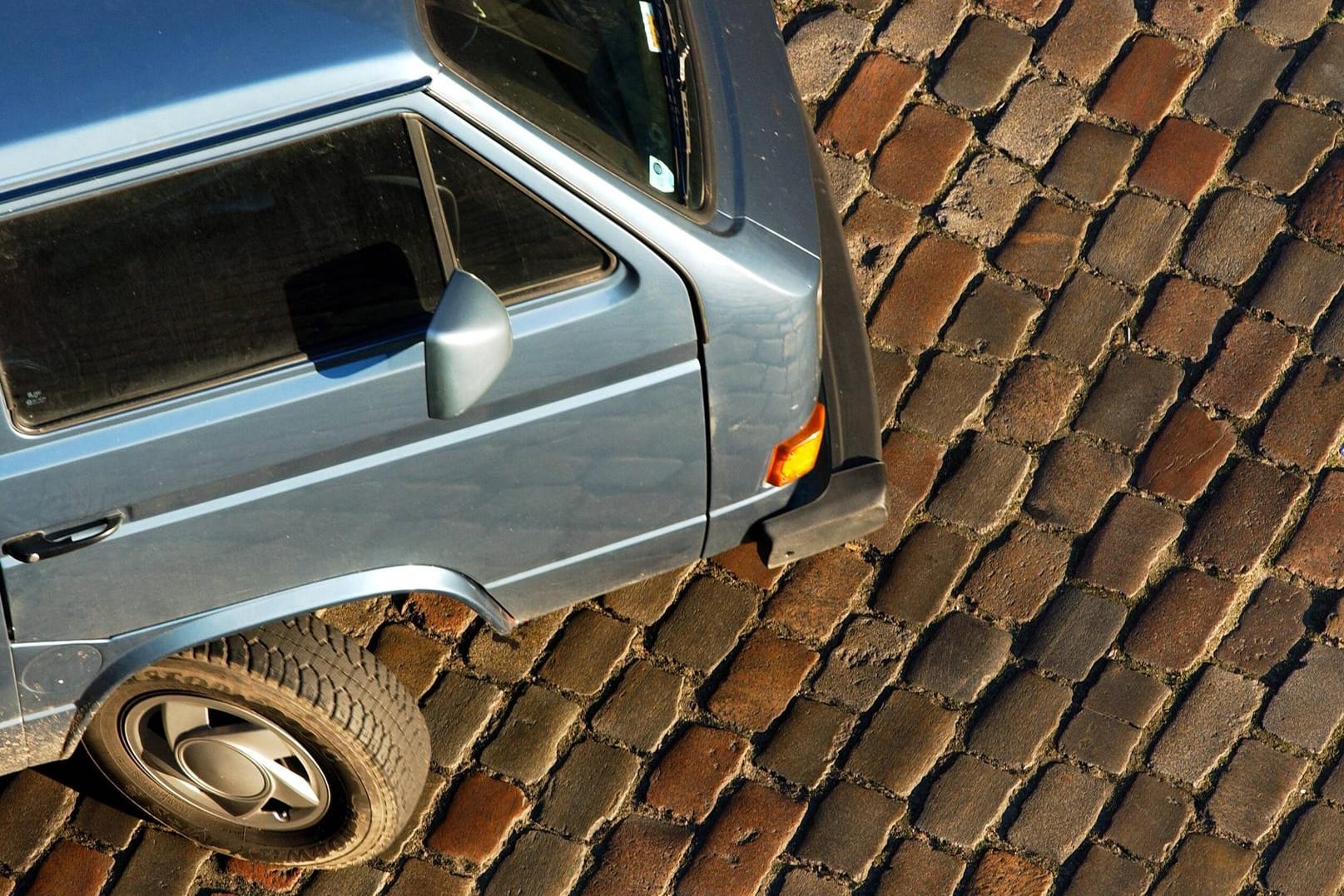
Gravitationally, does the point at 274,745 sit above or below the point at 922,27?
below

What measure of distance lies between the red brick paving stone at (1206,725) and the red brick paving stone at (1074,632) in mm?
277

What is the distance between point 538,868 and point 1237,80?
141 inches

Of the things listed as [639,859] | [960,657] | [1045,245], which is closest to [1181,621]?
[960,657]

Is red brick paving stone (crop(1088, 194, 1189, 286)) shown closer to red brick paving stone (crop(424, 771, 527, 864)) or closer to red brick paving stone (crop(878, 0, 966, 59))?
red brick paving stone (crop(878, 0, 966, 59))

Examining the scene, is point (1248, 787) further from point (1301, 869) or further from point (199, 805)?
point (199, 805)

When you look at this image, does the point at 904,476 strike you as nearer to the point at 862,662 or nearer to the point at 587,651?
the point at 862,662

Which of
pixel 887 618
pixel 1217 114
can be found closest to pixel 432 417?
pixel 887 618

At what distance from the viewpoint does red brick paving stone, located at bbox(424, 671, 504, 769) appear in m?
3.99

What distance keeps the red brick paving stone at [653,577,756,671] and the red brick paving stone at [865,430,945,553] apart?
0.46 meters

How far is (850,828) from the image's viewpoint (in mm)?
3801

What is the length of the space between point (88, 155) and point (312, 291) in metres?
0.51

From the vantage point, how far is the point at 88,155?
9.04ft

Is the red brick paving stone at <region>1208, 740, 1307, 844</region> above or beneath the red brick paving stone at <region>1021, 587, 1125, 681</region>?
beneath

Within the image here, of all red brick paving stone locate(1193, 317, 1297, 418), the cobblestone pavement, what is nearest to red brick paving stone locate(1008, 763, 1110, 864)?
the cobblestone pavement
